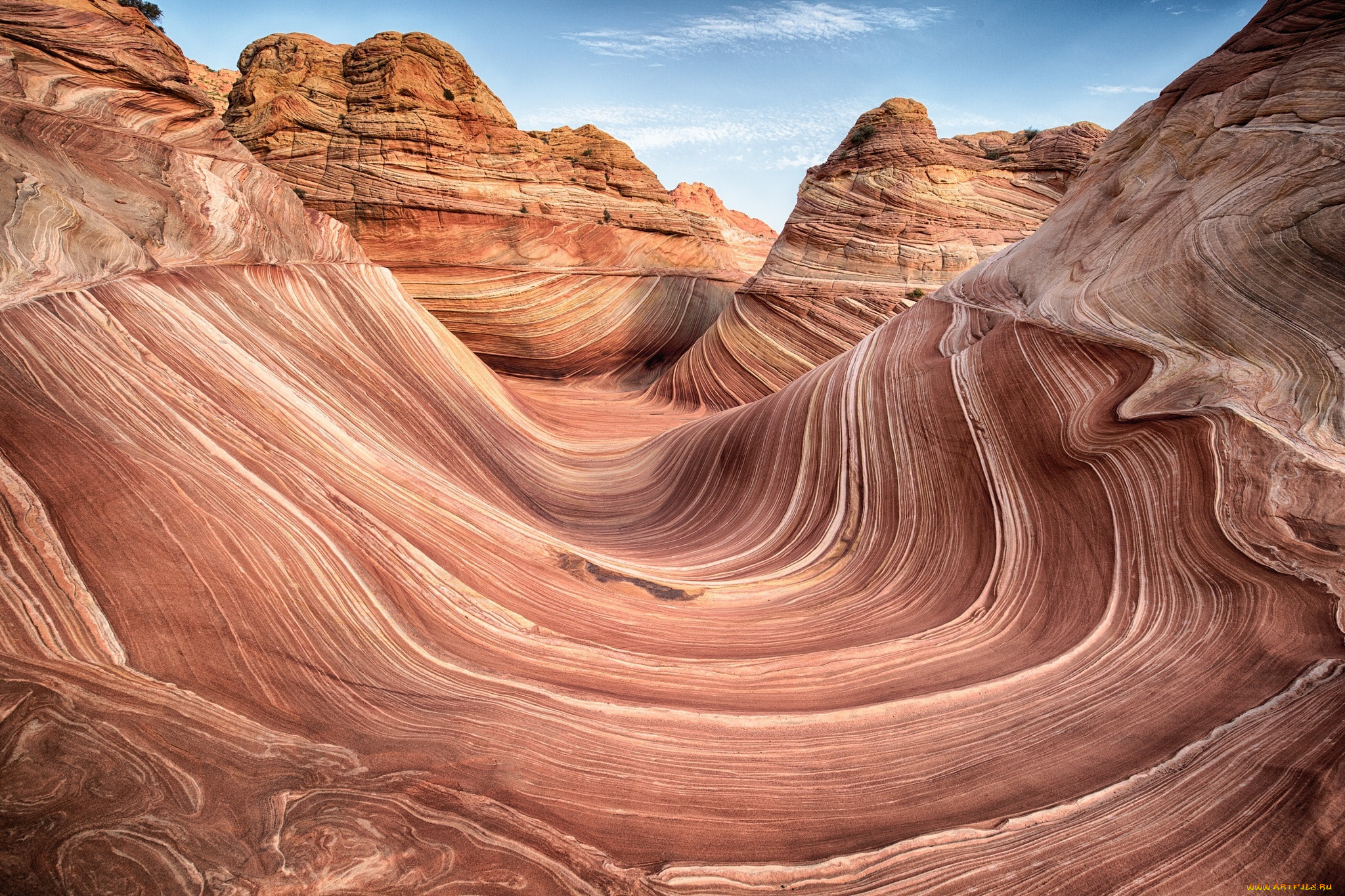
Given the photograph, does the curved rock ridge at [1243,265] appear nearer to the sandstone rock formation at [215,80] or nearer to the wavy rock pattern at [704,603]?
the wavy rock pattern at [704,603]

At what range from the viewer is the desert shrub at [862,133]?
9.90m

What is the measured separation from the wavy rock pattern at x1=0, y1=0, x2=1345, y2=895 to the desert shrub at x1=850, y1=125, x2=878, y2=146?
6348mm

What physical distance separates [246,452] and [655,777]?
6.21ft

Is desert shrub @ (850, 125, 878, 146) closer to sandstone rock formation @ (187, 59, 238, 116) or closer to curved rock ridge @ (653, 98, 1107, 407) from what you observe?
curved rock ridge @ (653, 98, 1107, 407)

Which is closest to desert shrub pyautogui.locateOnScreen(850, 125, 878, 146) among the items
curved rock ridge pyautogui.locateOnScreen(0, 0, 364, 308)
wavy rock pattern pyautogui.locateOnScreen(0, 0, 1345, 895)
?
wavy rock pattern pyautogui.locateOnScreen(0, 0, 1345, 895)

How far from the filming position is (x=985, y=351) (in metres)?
3.51

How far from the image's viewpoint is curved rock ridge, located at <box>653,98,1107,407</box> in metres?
8.60

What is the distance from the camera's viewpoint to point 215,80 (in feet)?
73.9

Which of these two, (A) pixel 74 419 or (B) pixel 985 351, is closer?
(A) pixel 74 419

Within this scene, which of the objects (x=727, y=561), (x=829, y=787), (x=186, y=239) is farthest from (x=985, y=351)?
(x=186, y=239)

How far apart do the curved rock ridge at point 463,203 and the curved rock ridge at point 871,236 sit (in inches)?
80.1

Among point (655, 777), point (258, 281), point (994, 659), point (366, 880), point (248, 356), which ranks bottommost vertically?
point (366, 880)

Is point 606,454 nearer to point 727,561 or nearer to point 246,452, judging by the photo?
point 727,561

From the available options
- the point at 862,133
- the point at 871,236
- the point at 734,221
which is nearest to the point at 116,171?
the point at 871,236
